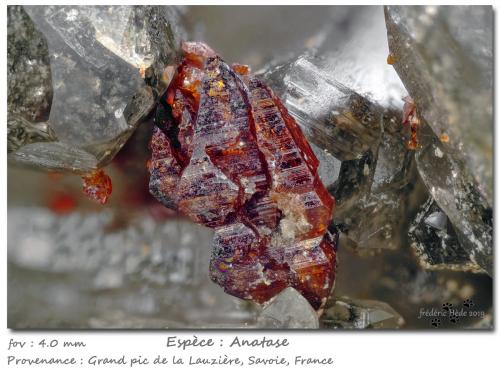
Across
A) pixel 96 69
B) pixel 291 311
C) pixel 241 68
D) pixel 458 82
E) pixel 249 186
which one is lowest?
pixel 291 311

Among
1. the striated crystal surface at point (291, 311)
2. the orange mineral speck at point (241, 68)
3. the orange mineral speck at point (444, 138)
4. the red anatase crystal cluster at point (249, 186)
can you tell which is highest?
the orange mineral speck at point (444, 138)

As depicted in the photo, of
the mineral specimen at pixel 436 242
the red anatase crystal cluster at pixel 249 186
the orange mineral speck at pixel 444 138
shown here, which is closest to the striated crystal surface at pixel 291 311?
the red anatase crystal cluster at pixel 249 186

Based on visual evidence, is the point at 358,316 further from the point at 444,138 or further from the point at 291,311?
the point at 444,138

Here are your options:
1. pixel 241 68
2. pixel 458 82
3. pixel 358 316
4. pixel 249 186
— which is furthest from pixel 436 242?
pixel 241 68

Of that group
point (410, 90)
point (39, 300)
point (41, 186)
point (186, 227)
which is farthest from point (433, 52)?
point (39, 300)

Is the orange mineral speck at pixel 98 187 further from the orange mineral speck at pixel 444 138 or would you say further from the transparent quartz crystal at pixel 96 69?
the orange mineral speck at pixel 444 138

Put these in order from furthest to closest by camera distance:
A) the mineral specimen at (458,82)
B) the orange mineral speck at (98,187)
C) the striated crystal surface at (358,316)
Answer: the orange mineral speck at (98,187) → the striated crystal surface at (358,316) → the mineral specimen at (458,82)
